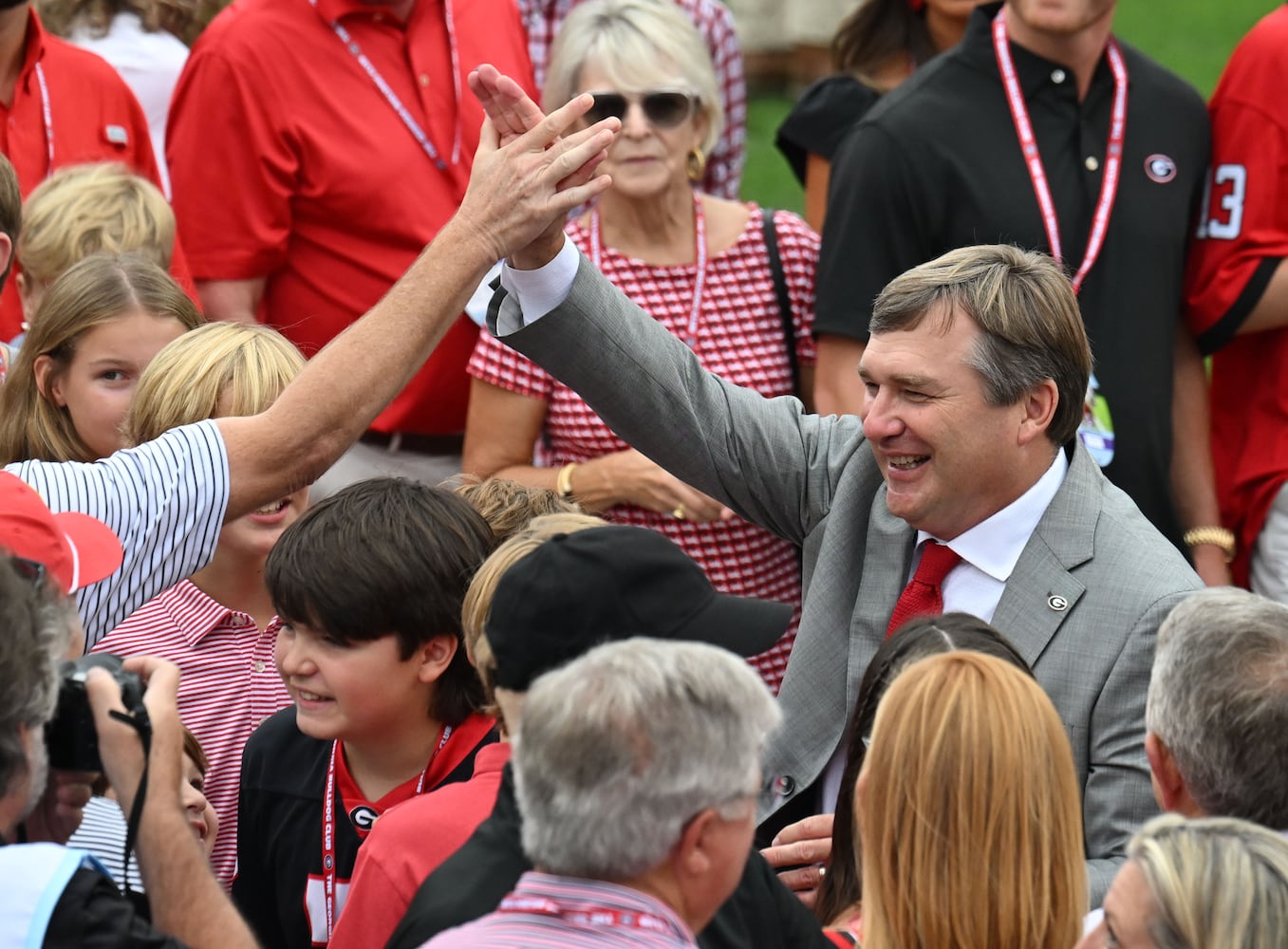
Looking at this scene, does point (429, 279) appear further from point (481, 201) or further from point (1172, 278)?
point (1172, 278)

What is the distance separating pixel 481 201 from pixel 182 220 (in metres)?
1.83

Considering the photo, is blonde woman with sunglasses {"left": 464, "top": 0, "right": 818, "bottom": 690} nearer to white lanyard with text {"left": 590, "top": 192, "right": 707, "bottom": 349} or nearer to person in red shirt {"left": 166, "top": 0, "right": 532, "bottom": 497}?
white lanyard with text {"left": 590, "top": 192, "right": 707, "bottom": 349}

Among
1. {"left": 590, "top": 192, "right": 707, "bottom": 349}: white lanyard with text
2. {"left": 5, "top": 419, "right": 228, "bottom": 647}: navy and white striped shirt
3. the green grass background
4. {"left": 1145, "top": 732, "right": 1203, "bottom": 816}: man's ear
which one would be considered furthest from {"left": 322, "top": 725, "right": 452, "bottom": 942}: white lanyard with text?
the green grass background

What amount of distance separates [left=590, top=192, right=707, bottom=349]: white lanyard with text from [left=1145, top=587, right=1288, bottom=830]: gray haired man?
6.76ft

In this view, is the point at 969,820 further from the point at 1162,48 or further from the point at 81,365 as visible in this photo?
the point at 1162,48

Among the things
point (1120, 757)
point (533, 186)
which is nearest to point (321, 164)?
point (533, 186)

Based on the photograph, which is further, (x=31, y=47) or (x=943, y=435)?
(x=31, y=47)

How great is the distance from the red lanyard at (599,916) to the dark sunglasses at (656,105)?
293 cm

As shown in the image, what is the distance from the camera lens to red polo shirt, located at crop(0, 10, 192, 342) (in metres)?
4.70

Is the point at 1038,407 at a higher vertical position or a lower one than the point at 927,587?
higher

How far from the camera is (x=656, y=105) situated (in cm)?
463

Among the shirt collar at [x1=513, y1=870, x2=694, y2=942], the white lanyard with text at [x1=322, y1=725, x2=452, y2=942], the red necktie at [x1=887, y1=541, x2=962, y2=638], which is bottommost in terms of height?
the white lanyard with text at [x1=322, y1=725, x2=452, y2=942]

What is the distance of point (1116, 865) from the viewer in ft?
9.49

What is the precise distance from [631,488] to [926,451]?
1.24 meters
